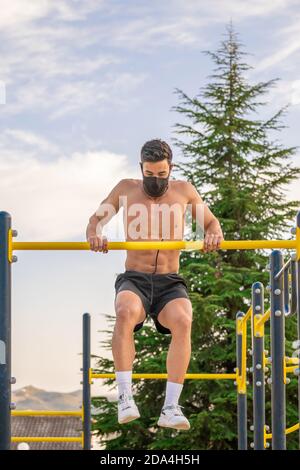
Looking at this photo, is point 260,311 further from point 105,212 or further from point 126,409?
point 126,409

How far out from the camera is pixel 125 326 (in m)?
3.91

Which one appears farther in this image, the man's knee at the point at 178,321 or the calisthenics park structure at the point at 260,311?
the man's knee at the point at 178,321

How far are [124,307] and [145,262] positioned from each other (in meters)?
0.30

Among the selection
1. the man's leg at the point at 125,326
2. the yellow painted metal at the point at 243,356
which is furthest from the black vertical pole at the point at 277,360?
the yellow painted metal at the point at 243,356

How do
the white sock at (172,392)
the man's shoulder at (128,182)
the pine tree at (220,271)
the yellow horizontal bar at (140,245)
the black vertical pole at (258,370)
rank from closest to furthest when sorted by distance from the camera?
the yellow horizontal bar at (140,245), the white sock at (172,392), the man's shoulder at (128,182), the black vertical pole at (258,370), the pine tree at (220,271)

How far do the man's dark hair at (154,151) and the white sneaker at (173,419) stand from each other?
1.12 metres

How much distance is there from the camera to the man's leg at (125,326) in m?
3.91

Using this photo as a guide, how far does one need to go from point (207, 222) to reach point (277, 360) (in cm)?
80

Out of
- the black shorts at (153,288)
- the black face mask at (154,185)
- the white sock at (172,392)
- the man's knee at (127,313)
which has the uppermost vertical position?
the black face mask at (154,185)

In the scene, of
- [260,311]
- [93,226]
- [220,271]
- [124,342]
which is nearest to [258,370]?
[260,311]

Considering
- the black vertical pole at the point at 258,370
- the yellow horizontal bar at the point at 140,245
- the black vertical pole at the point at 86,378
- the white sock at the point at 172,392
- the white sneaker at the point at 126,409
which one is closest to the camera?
the yellow horizontal bar at the point at 140,245

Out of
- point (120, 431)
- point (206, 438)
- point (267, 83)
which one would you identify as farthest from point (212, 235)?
point (267, 83)

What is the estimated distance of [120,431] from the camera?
15219 millimetres

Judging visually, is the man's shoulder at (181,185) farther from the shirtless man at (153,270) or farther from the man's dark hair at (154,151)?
the man's dark hair at (154,151)
